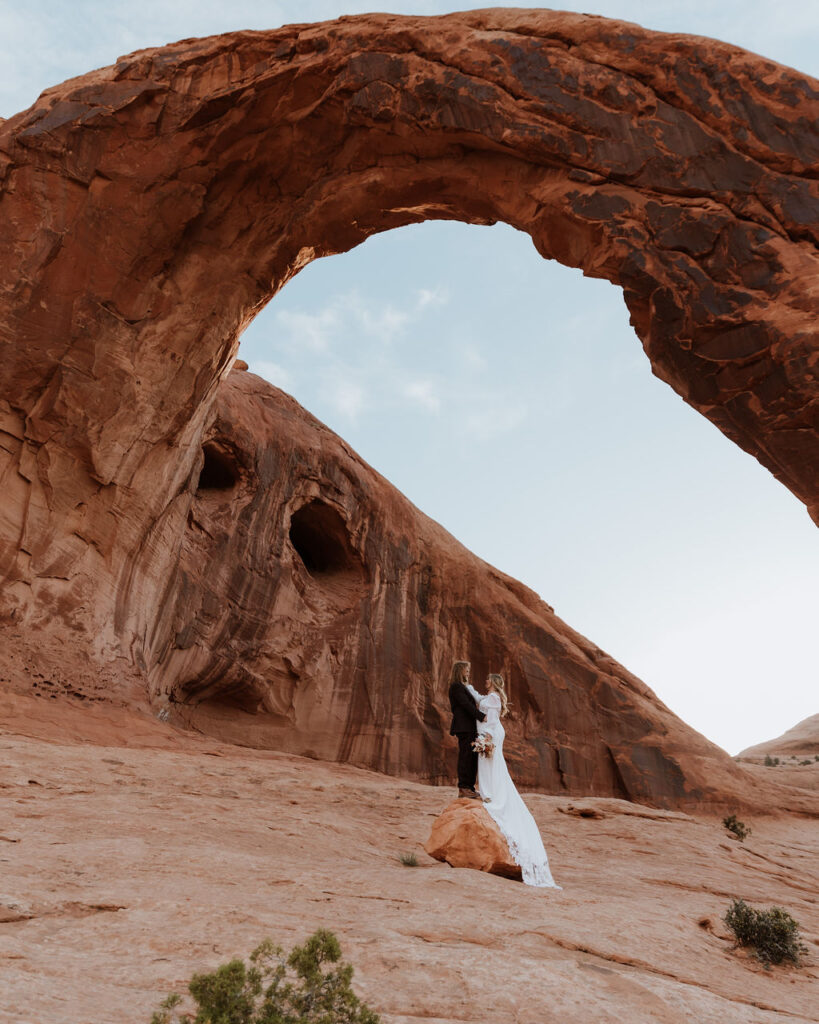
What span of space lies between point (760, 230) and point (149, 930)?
9.32m

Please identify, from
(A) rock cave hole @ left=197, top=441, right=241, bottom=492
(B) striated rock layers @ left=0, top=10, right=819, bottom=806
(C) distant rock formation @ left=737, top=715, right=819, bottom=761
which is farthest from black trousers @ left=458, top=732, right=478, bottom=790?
(C) distant rock formation @ left=737, top=715, right=819, bottom=761

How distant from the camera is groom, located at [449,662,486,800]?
8.13 metres

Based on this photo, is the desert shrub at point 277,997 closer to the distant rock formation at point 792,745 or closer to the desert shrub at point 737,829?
the desert shrub at point 737,829

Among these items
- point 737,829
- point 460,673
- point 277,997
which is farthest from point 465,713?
point 737,829

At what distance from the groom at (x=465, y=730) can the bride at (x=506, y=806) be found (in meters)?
0.11

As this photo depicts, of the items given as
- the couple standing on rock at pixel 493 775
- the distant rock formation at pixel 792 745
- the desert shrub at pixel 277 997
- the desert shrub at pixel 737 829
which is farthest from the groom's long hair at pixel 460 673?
the distant rock formation at pixel 792 745

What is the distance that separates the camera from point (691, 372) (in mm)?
9164

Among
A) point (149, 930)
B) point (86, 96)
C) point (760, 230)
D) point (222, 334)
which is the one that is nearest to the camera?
point (149, 930)

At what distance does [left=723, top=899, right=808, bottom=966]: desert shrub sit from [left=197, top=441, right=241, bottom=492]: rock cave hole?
1560 cm

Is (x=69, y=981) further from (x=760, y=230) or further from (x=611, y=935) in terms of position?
(x=760, y=230)

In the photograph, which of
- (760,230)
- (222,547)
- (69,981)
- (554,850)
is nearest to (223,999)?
(69,981)

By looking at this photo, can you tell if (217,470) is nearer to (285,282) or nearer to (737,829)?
(285,282)

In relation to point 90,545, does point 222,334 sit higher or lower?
higher

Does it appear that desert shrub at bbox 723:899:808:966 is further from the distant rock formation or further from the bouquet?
the distant rock formation
